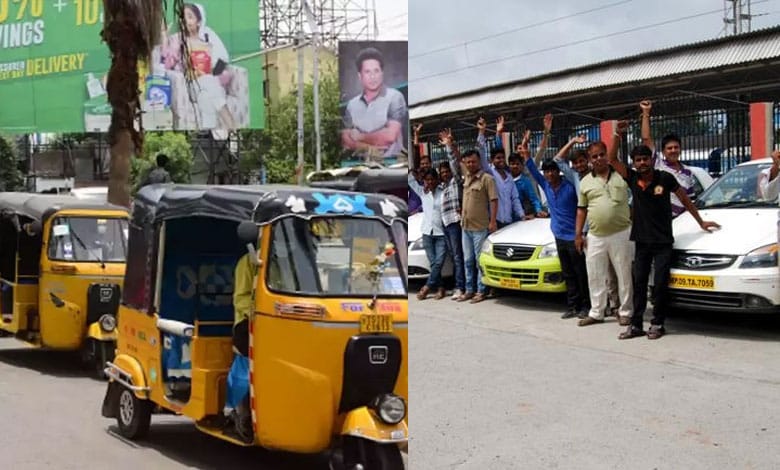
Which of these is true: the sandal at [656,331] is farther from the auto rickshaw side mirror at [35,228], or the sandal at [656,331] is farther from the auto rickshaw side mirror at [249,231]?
the auto rickshaw side mirror at [35,228]

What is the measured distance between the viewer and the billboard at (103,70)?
14.8 ft

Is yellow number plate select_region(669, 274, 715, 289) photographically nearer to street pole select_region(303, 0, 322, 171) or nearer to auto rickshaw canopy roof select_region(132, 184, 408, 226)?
auto rickshaw canopy roof select_region(132, 184, 408, 226)

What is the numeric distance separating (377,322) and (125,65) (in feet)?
13.8

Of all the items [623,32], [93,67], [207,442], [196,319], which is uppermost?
[93,67]

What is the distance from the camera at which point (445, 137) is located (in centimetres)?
167

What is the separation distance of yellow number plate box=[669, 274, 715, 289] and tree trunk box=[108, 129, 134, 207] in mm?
4937

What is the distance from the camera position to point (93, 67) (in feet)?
33.2

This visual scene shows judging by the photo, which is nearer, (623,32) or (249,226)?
(623,32)

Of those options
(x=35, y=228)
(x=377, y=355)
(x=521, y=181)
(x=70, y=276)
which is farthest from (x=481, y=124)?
(x=35, y=228)

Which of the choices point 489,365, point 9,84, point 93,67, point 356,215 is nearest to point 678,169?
point 489,365

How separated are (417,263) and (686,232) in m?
0.51

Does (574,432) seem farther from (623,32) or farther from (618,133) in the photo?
(623,32)

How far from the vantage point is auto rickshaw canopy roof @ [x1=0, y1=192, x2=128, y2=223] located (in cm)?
658

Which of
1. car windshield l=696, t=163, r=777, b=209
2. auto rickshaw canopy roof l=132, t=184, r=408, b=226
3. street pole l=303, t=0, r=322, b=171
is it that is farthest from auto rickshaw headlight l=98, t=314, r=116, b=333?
car windshield l=696, t=163, r=777, b=209
